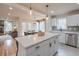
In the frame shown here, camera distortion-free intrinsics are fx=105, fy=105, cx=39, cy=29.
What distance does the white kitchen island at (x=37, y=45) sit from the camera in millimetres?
1484

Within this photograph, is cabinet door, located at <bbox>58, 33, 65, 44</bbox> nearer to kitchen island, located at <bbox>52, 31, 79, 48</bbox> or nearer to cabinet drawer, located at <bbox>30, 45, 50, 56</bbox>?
kitchen island, located at <bbox>52, 31, 79, 48</bbox>

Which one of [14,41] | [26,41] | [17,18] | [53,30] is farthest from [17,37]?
[53,30]

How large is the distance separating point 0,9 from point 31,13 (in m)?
0.49

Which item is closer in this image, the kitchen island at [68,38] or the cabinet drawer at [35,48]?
the cabinet drawer at [35,48]

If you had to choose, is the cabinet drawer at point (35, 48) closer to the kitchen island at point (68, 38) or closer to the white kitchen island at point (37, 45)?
the white kitchen island at point (37, 45)

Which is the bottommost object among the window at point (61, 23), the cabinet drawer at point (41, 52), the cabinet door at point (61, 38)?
the cabinet drawer at point (41, 52)

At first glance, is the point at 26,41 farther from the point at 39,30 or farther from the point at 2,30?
the point at 2,30

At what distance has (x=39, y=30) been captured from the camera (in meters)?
1.79

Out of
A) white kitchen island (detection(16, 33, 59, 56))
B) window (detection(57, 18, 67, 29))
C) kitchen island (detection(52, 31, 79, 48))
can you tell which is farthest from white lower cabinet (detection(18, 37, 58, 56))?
window (detection(57, 18, 67, 29))

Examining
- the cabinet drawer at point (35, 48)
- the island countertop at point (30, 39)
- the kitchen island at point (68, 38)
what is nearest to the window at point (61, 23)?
the kitchen island at point (68, 38)

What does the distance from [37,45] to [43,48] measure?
185 millimetres

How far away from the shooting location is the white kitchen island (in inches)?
58.4

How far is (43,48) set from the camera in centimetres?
182

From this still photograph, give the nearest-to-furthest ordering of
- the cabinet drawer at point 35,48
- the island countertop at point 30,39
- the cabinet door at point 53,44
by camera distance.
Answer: the cabinet drawer at point 35,48 < the island countertop at point 30,39 < the cabinet door at point 53,44
